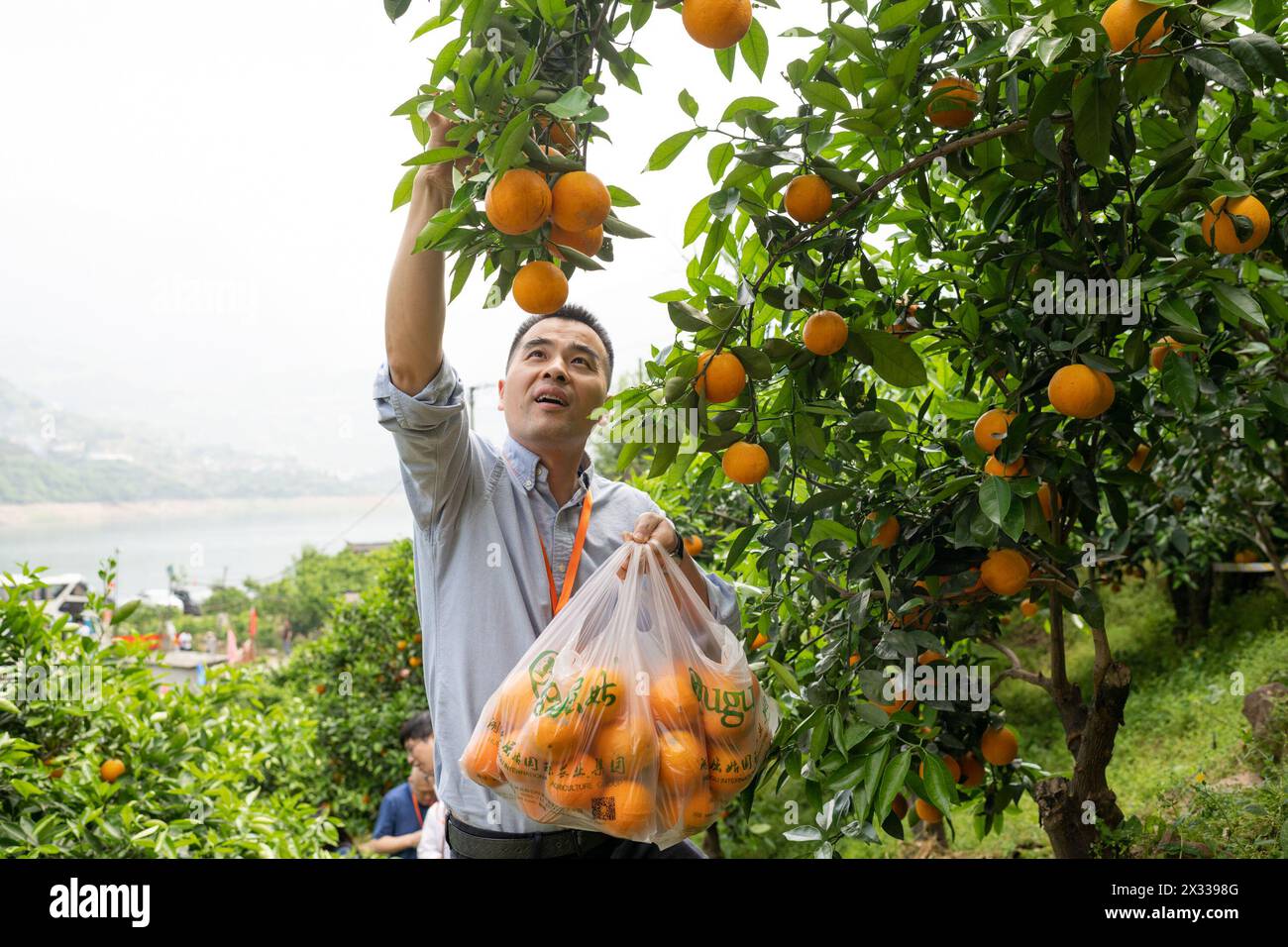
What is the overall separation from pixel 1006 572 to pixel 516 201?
1106mm

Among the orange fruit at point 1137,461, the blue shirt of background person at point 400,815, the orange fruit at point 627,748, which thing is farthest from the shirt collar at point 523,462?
the blue shirt of background person at point 400,815

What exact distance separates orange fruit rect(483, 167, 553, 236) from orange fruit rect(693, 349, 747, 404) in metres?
0.39

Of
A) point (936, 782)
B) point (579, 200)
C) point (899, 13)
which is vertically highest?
point (899, 13)

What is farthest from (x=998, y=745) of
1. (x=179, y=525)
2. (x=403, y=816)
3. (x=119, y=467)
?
(x=179, y=525)

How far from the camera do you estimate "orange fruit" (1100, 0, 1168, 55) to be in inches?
45.0

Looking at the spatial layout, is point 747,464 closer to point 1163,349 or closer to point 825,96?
point 825,96

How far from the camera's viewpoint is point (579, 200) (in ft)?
3.67

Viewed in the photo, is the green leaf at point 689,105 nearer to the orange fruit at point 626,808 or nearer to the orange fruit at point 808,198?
the orange fruit at point 808,198

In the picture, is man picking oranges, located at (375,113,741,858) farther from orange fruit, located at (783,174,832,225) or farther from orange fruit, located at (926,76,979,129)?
orange fruit, located at (926,76,979,129)

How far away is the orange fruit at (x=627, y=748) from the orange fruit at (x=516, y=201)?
704mm

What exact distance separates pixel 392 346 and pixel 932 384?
1700 millimetres

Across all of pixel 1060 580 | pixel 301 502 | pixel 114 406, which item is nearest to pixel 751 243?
pixel 1060 580

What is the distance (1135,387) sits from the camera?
1704 millimetres
